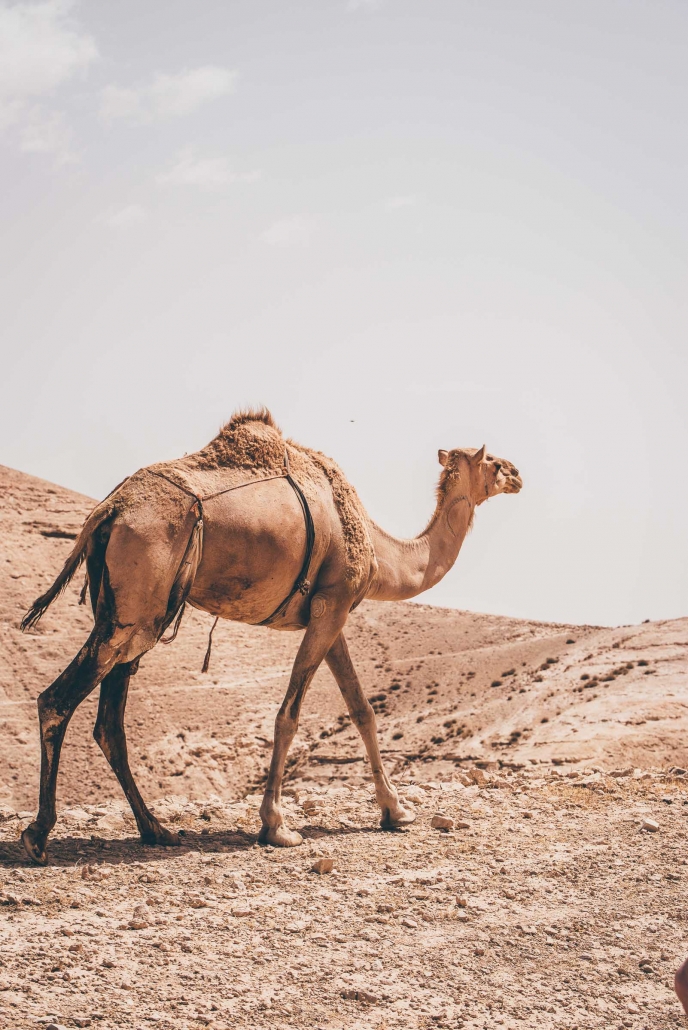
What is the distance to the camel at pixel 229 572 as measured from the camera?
8.20m

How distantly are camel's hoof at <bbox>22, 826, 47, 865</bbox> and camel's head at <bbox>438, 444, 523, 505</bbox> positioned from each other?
5438 millimetres

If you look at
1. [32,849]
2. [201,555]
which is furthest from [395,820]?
[32,849]

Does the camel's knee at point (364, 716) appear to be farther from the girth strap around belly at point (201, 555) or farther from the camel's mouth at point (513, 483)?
the camel's mouth at point (513, 483)

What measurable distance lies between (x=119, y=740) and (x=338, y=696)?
7.14 m

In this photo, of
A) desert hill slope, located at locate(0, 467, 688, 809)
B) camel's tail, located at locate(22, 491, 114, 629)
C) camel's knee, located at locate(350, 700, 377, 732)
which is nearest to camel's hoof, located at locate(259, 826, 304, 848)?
camel's knee, located at locate(350, 700, 377, 732)

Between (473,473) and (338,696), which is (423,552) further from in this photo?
(338,696)

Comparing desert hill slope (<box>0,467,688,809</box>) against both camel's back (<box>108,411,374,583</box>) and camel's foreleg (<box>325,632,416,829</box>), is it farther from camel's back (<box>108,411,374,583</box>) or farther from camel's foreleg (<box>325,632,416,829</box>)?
camel's back (<box>108,411,374,583</box>)

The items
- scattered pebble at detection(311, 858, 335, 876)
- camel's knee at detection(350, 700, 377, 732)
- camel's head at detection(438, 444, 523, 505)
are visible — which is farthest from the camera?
camel's head at detection(438, 444, 523, 505)

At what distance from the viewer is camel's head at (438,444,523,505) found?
439 inches

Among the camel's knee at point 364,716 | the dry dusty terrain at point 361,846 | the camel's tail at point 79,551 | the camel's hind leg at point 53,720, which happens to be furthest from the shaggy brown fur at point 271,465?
the dry dusty terrain at point 361,846

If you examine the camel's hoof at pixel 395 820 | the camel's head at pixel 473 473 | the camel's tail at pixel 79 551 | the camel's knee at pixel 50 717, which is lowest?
the camel's hoof at pixel 395 820

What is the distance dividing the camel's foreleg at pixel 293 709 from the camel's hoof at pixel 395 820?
2.94 ft

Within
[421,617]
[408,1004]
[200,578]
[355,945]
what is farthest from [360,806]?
[421,617]

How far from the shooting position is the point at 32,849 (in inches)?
308
